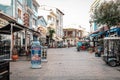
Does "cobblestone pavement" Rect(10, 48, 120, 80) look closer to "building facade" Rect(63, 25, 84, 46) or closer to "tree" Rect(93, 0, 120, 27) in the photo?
"tree" Rect(93, 0, 120, 27)

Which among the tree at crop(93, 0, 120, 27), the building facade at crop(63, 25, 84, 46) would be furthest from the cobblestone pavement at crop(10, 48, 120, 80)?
the building facade at crop(63, 25, 84, 46)

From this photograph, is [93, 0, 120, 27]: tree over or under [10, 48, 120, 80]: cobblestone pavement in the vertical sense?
over

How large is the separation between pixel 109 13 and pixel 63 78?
57.6 ft

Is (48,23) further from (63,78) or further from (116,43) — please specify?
(63,78)

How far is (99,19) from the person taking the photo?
104 ft

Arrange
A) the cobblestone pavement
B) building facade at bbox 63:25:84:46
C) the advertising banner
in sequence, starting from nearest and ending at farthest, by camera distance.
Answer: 1. the cobblestone pavement
2. the advertising banner
3. building facade at bbox 63:25:84:46

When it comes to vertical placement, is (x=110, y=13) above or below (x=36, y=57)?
above

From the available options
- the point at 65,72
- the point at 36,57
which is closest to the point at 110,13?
the point at 36,57

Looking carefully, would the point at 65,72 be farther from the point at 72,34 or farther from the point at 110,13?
the point at 72,34

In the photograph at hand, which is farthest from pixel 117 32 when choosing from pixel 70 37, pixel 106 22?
pixel 70 37

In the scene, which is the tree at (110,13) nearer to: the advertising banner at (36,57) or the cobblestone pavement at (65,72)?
the cobblestone pavement at (65,72)

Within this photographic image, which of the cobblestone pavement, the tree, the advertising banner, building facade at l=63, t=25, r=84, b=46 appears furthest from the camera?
building facade at l=63, t=25, r=84, b=46

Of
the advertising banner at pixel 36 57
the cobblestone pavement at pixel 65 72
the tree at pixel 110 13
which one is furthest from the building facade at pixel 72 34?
the advertising banner at pixel 36 57

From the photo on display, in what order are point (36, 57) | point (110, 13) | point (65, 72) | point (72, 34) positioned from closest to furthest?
1. point (65, 72)
2. point (36, 57)
3. point (110, 13)
4. point (72, 34)
